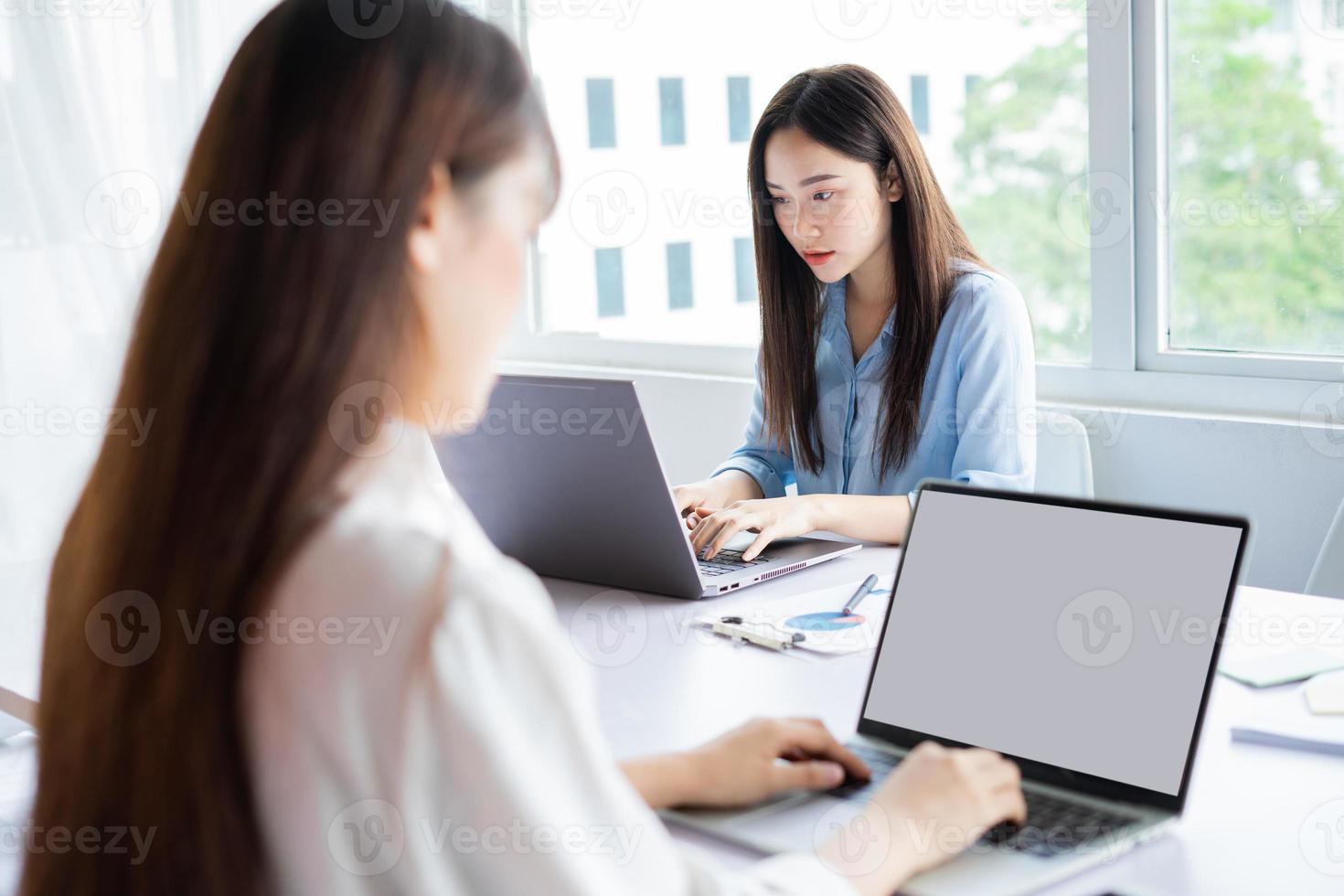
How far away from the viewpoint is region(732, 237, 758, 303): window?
10.9ft

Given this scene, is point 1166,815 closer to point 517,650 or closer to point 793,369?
point 517,650

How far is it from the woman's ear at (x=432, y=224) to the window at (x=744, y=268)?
8.68 ft

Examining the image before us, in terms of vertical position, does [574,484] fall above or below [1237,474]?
above

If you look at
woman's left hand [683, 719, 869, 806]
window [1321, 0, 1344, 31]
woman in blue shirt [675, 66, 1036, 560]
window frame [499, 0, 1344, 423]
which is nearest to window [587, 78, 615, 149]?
woman in blue shirt [675, 66, 1036, 560]

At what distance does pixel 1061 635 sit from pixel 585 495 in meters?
0.70

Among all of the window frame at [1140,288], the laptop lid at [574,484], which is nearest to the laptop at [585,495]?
the laptop lid at [574,484]

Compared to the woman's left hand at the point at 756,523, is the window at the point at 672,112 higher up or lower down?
higher up

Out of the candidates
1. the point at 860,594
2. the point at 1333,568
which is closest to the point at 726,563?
the point at 860,594

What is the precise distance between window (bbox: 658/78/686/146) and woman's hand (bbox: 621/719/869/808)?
8.41ft

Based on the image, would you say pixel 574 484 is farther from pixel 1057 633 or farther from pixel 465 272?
pixel 465 272

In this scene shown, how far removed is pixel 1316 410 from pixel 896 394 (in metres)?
0.76

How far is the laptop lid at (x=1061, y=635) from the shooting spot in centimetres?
96

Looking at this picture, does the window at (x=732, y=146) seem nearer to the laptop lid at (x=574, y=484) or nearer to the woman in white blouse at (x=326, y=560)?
the laptop lid at (x=574, y=484)

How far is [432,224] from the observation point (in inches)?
27.5
